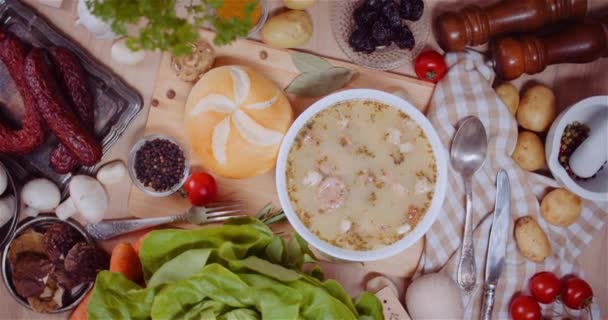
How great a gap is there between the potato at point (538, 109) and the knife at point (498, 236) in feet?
0.43

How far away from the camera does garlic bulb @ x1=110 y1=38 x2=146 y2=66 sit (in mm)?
1436

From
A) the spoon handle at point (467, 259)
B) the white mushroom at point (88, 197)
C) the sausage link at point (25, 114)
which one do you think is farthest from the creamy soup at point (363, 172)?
the sausage link at point (25, 114)

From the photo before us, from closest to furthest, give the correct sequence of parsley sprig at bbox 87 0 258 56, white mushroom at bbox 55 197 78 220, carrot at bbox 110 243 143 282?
parsley sprig at bbox 87 0 258 56 < carrot at bbox 110 243 143 282 < white mushroom at bbox 55 197 78 220

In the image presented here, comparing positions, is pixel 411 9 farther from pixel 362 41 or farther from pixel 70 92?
pixel 70 92

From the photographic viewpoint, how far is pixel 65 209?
143cm

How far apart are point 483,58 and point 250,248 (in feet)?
2.32

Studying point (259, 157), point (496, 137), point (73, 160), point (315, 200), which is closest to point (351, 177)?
point (315, 200)

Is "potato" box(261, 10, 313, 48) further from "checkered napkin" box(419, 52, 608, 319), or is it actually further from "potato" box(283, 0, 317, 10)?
"checkered napkin" box(419, 52, 608, 319)

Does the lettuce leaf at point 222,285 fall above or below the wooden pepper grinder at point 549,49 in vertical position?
below

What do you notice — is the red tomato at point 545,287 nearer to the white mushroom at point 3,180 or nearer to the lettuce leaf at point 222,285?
the lettuce leaf at point 222,285

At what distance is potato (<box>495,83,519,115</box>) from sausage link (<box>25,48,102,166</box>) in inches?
36.5

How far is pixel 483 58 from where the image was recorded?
149cm

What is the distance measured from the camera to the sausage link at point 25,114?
1.38 metres

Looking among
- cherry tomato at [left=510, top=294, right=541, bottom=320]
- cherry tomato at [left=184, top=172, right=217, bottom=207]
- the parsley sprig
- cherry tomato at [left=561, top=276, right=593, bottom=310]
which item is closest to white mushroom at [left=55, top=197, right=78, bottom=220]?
cherry tomato at [left=184, top=172, right=217, bottom=207]
